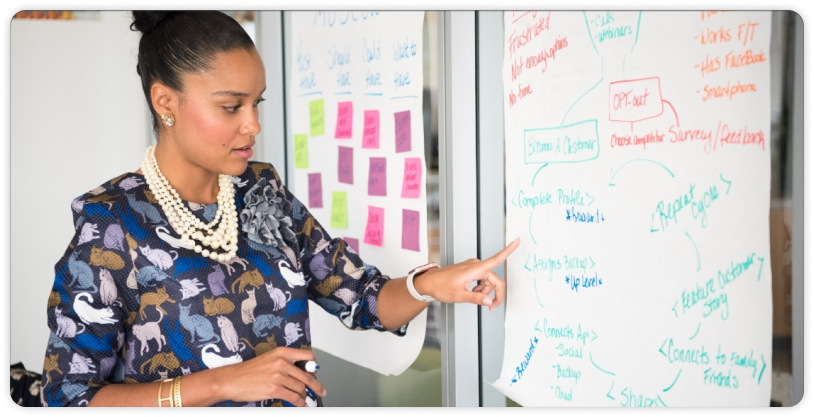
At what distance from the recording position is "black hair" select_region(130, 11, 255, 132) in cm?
135

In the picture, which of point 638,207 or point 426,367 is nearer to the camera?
point 638,207

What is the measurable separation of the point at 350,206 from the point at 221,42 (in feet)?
2.53

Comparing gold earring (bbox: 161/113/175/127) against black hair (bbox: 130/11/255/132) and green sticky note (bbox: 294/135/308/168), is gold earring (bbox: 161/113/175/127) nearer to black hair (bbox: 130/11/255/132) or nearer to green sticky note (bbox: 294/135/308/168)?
black hair (bbox: 130/11/255/132)

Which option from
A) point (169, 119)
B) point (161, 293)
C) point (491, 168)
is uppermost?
point (169, 119)

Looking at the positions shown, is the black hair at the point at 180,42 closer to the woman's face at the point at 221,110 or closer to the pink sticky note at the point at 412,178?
the woman's face at the point at 221,110

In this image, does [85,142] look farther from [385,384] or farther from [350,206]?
[385,384]

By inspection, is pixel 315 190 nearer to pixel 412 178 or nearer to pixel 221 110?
pixel 412 178

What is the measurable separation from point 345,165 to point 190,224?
2.31 feet

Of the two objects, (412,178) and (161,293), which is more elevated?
(412,178)

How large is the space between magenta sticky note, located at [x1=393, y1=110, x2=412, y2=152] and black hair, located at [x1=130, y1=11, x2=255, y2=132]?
0.48 meters

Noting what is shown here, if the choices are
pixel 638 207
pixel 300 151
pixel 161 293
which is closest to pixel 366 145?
pixel 300 151

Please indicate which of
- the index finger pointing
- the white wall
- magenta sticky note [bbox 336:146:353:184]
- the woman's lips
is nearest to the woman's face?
the woman's lips

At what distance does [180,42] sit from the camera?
137cm
